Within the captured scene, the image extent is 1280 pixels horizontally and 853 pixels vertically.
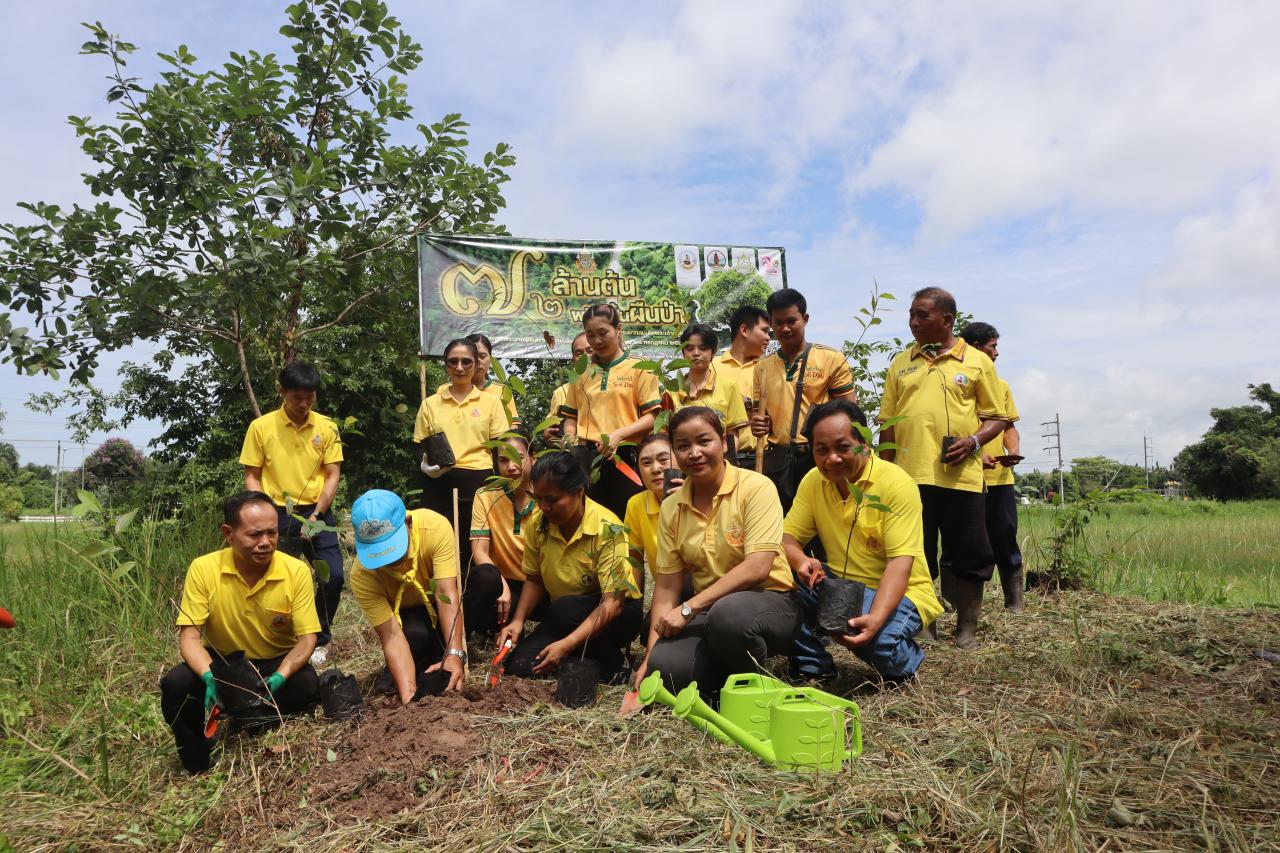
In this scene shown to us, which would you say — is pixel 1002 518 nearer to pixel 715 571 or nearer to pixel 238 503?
pixel 715 571

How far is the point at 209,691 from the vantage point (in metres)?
2.99

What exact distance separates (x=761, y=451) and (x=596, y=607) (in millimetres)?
1415

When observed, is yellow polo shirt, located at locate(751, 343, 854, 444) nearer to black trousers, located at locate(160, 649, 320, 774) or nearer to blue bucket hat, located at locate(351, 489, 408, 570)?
blue bucket hat, located at locate(351, 489, 408, 570)

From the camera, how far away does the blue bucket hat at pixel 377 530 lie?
3400 millimetres

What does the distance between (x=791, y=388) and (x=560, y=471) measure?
1.60 m

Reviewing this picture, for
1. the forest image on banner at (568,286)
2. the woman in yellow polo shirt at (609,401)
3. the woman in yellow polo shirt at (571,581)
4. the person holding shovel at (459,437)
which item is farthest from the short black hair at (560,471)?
the forest image on banner at (568,286)

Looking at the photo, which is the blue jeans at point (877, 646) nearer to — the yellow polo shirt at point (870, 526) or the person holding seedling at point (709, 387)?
the yellow polo shirt at point (870, 526)

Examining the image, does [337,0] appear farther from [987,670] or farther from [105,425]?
[105,425]

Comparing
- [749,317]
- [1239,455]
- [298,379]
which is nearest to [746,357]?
[749,317]

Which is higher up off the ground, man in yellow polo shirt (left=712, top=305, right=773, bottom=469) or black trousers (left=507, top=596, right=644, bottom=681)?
man in yellow polo shirt (left=712, top=305, right=773, bottom=469)

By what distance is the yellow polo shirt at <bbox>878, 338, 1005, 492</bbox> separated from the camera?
12.9 ft

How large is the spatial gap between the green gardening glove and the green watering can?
61.3 inches

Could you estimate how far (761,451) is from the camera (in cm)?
463

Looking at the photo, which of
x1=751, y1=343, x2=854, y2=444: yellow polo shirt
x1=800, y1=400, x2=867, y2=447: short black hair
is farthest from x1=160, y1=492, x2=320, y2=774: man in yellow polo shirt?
x1=751, y1=343, x2=854, y2=444: yellow polo shirt
